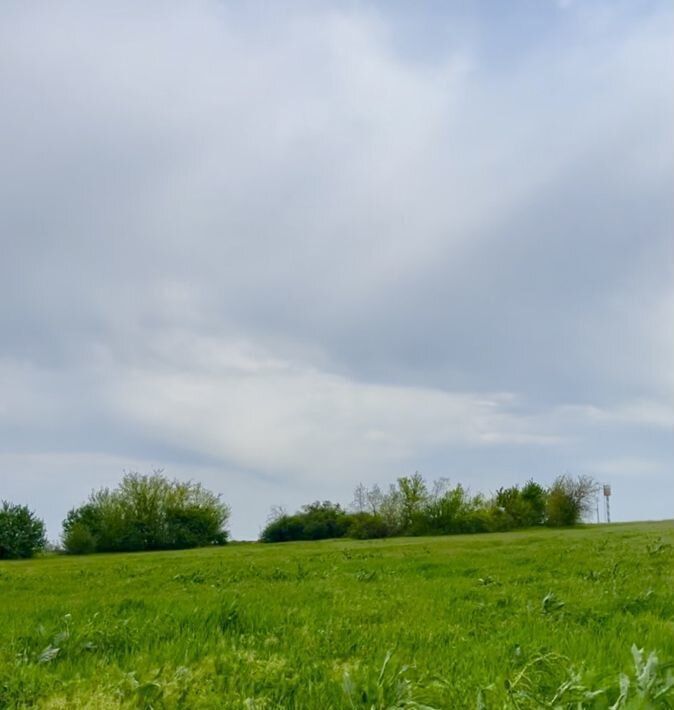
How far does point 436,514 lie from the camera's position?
6462 centimetres

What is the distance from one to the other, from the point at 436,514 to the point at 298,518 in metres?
15.3

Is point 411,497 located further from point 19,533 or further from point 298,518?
point 19,533

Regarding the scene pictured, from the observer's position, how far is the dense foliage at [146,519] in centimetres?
6662

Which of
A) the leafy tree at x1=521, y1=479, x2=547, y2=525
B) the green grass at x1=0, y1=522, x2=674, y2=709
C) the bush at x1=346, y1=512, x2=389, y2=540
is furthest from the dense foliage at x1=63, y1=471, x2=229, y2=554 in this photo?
the green grass at x1=0, y1=522, x2=674, y2=709

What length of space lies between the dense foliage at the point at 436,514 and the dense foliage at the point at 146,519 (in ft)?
23.7

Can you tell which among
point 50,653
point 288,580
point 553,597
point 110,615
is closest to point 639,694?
point 50,653

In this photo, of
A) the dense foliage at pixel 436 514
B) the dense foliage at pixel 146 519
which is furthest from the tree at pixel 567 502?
the dense foliage at pixel 146 519

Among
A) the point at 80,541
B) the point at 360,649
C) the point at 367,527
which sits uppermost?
the point at 360,649

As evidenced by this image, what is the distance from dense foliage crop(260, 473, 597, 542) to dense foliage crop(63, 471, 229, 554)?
7217mm

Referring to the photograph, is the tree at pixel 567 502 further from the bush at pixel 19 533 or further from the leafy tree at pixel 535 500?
the bush at pixel 19 533

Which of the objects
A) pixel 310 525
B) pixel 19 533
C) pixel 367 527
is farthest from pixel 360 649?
pixel 19 533

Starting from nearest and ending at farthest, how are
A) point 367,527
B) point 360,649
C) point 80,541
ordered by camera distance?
point 360,649
point 367,527
point 80,541

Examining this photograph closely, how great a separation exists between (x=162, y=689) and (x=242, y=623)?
2263 mm

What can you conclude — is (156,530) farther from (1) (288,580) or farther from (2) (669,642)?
(2) (669,642)
